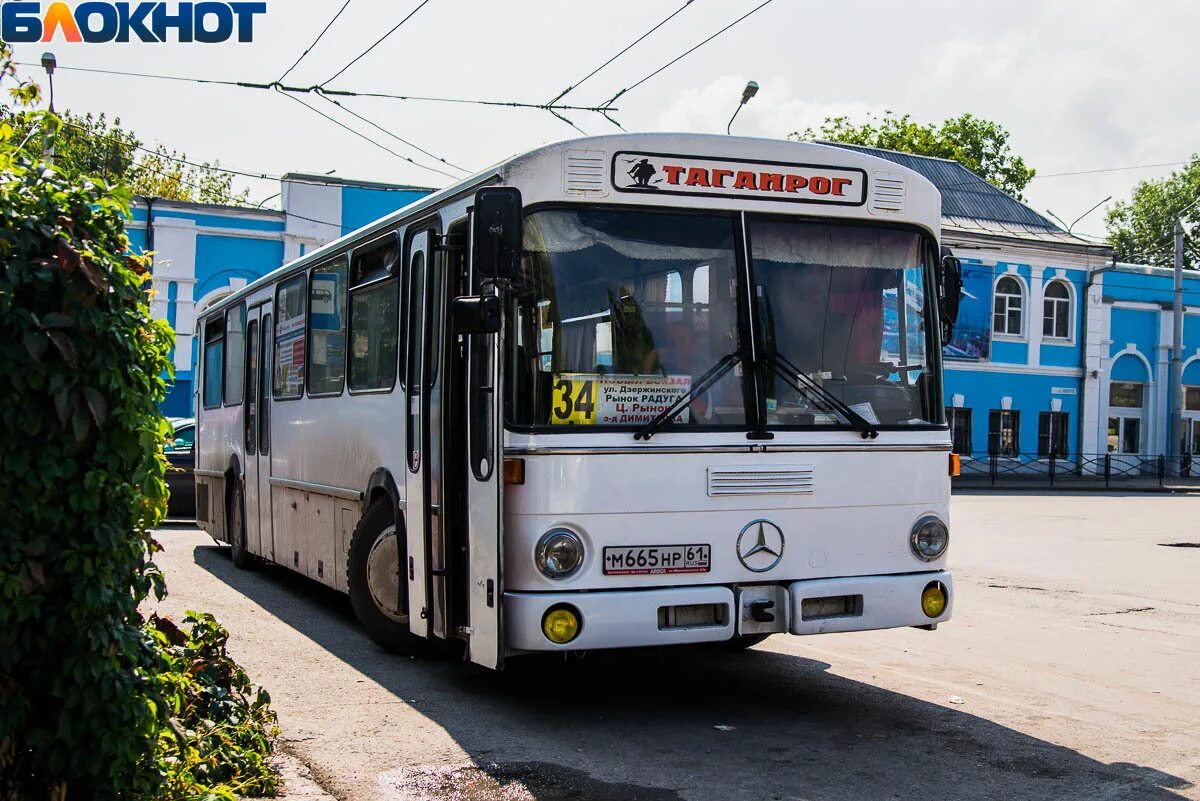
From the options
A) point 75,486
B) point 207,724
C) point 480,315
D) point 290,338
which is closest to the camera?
point 75,486

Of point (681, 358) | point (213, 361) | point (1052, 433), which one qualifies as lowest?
point (1052, 433)

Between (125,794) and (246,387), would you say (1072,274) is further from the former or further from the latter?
(125,794)

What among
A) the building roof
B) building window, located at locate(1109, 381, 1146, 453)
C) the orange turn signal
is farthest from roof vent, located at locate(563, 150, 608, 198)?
building window, located at locate(1109, 381, 1146, 453)

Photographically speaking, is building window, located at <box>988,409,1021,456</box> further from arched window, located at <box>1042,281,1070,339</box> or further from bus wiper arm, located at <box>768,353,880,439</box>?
bus wiper arm, located at <box>768,353,880,439</box>

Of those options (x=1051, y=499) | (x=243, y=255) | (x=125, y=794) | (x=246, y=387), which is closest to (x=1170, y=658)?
(x=125, y=794)

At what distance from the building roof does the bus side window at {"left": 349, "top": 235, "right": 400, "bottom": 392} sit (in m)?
37.9

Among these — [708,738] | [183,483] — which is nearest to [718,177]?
[708,738]

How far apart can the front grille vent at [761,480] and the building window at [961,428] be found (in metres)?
37.7

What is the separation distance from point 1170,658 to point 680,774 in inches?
202

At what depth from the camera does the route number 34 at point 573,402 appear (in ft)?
22.1

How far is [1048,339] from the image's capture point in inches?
1788

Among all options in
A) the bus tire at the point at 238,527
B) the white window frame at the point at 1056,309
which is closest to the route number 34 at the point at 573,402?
the bus tire at the point at 238,527

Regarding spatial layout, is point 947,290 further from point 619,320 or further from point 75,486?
point 75,486

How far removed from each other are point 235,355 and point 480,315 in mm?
8039
